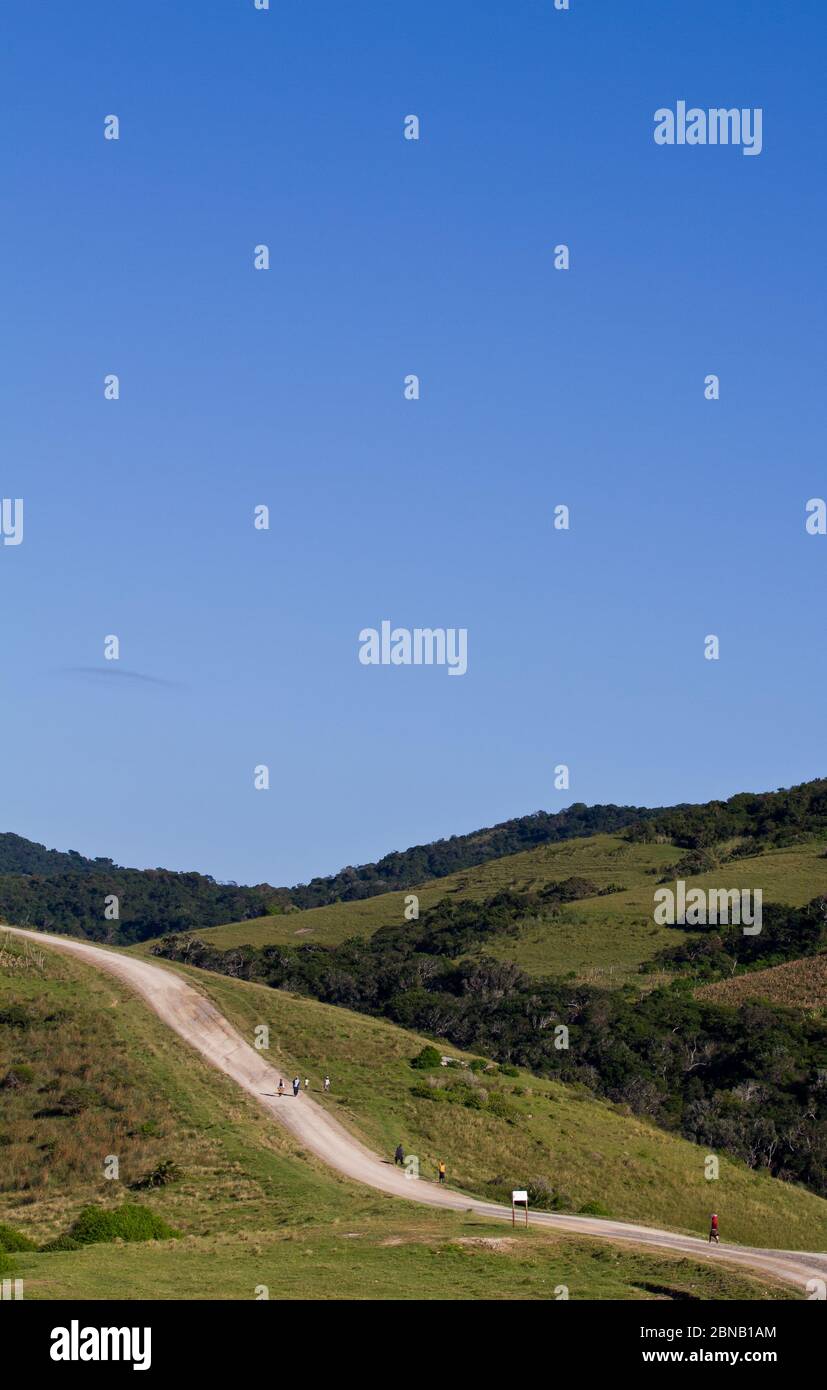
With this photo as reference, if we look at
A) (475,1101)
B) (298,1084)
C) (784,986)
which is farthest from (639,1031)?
(298,1084)

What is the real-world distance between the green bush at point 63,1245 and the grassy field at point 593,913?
80.6 meters

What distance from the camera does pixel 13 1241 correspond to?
136 feet

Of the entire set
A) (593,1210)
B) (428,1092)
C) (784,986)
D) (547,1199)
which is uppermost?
(784,986)

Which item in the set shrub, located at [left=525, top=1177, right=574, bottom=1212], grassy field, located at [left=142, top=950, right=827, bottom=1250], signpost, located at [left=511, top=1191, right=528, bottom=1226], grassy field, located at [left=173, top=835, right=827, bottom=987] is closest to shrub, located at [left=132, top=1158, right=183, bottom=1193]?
grassy field, located at [left=142, top=950, right=827, bottom=1250]

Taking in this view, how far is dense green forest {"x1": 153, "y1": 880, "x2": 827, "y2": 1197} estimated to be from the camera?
78938 millimetres

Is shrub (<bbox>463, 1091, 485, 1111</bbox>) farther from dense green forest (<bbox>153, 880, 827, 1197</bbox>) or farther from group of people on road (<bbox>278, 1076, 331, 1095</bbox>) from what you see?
dense green forest (<bbox>153, 880, 827, 1197</bbox>)

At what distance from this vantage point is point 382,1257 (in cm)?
3722

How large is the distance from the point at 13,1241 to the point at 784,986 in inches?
3128

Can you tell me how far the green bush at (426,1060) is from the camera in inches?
2938

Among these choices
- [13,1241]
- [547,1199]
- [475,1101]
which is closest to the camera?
[13,1241]

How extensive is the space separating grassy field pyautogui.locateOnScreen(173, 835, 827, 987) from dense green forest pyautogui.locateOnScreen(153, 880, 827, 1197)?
22.0ft

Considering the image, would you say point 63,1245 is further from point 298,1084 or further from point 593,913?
point 593,913

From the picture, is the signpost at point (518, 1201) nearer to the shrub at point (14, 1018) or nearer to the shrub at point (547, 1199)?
the shrub at point (547, 1199)
